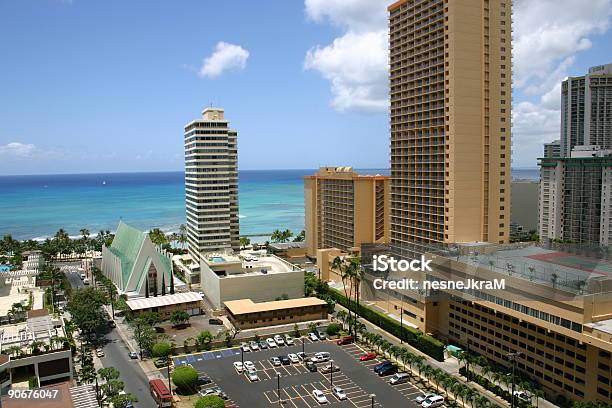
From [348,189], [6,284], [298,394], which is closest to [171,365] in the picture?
[298,394]

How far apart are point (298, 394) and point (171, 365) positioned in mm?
13607

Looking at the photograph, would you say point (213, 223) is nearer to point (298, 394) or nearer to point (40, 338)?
point (40, 338)

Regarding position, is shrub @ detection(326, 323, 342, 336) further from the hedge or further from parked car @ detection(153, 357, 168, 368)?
parked car @ detection(153, 357, 168, 368)

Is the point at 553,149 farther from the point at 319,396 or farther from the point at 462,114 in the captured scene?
the point at 319,396

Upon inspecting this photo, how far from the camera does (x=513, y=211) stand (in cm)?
11888

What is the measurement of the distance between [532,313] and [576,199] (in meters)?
60.0

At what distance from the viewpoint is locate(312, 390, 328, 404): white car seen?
129ft

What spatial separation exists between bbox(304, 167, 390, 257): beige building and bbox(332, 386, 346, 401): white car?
4020cm

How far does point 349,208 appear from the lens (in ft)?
269

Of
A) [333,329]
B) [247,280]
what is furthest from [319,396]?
[247,280]

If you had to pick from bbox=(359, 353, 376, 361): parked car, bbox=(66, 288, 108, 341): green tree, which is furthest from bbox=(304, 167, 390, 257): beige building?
bbox=(66, 288, 108, 341): green tree

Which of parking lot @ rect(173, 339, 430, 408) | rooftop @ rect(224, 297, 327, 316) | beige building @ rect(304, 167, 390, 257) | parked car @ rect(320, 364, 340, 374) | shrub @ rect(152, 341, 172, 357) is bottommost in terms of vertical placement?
parking lot @ rect(173, 339, 430, 408)

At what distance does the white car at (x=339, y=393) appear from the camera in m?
39.9

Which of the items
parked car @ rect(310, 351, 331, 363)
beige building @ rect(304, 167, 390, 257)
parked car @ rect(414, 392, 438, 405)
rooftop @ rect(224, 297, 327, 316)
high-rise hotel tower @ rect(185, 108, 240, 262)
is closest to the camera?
parked car @ rect(414, 392, 438, 405)
